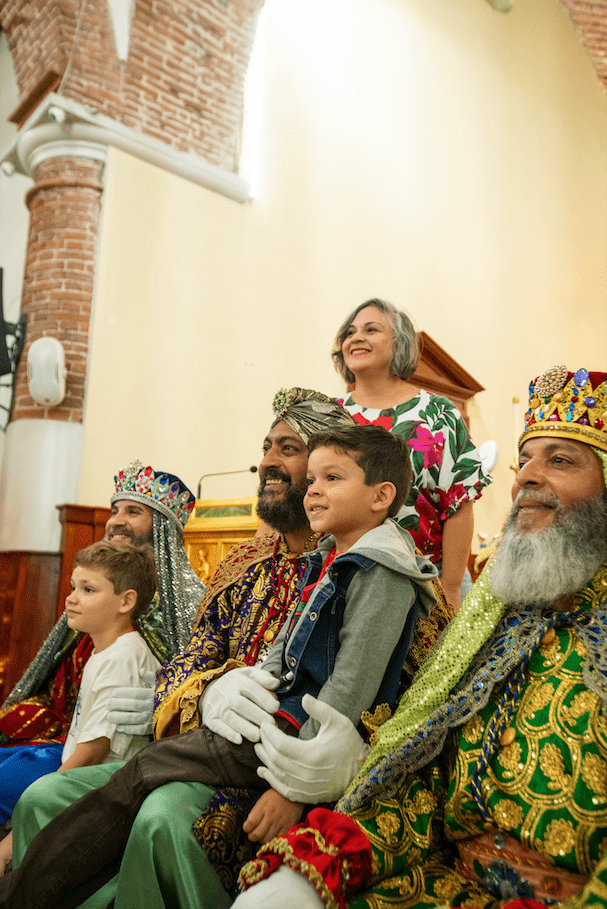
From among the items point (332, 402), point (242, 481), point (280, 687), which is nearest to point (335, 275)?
point (242, 481)

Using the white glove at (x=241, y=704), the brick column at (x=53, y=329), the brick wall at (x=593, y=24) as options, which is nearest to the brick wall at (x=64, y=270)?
the brick column at (x=53, y=329)

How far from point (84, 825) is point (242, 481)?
5.28m

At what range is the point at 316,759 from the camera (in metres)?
1.54

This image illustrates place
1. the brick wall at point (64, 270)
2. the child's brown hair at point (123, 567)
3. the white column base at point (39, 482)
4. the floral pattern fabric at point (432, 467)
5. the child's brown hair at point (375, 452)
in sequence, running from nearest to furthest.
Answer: the child's brown hair at point (375, 452) < the floral pattern fabric at point (432, 467) < the child's brown hair at point (123, 567) < the white column base at point (39, 482) < the brick wall at point (64, 270)

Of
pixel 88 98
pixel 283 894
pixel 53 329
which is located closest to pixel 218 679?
pixel 283 894

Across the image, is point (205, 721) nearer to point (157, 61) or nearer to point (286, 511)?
point (286, 511)

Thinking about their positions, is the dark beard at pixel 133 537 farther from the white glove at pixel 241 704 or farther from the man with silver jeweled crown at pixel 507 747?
the man with silver jeweled crown at pixel 507 747

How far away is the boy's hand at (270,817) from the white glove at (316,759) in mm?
20

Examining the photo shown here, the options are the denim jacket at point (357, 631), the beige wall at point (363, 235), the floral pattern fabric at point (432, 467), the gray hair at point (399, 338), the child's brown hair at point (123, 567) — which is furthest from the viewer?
the beige wall at point (363, 235)

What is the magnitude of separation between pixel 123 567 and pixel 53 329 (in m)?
4.00

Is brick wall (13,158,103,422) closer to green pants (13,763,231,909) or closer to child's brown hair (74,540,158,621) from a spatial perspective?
child's brown hair (74,540,158,621)

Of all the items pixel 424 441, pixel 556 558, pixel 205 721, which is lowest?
pixel 205 721

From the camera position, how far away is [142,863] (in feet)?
5.15

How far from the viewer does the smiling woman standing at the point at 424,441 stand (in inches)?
99.6
